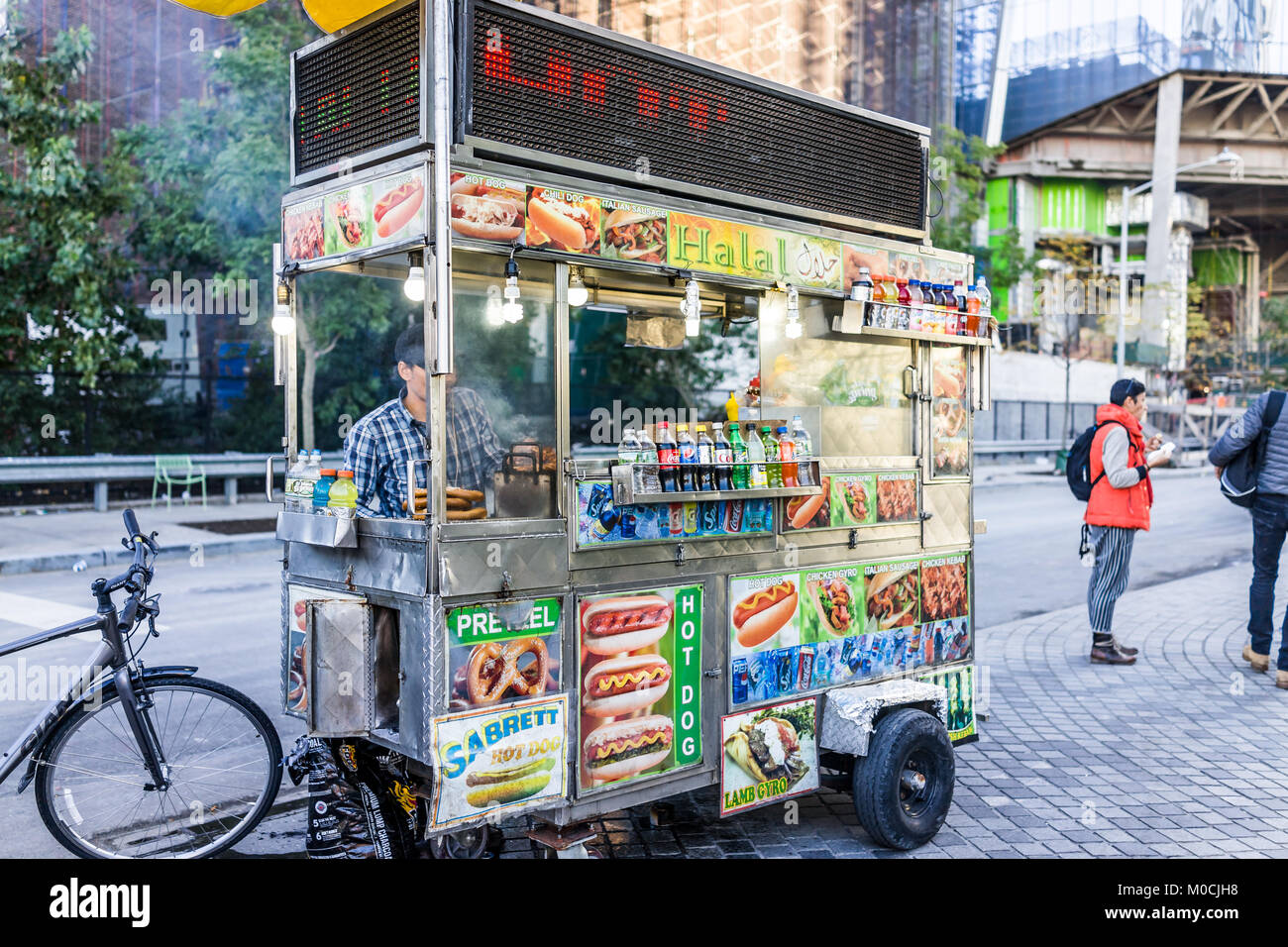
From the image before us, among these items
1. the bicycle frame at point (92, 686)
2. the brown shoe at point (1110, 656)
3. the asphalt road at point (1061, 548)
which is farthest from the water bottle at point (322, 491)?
the asphalt road at point (1061, 548)

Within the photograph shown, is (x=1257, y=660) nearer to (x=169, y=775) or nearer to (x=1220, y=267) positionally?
(x=169, y=775)

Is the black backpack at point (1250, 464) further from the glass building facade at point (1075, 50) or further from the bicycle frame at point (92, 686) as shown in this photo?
the glass building facade at point (1075, 50)

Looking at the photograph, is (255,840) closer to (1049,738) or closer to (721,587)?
(721,587)

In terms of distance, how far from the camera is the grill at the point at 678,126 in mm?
3660

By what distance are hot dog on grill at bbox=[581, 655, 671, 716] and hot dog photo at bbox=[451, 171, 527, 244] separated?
63.1 inches

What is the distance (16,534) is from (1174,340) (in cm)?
4331

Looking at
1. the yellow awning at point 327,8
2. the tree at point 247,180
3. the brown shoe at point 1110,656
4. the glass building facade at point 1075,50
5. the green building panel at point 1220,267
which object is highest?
the glass building facade at point 1075,50

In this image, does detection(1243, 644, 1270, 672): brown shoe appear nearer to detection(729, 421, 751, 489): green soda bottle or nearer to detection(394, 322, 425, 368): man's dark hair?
detection(729, 421, 751, 489): green soda bottle

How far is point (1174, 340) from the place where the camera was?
143ft

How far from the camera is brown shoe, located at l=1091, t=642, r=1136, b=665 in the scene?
25.5 feet

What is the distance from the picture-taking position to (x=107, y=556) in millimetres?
12031

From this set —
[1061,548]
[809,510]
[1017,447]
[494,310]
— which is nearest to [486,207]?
[494,310]

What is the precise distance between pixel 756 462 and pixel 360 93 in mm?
2111

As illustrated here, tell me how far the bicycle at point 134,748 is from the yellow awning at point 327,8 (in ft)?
6.44
